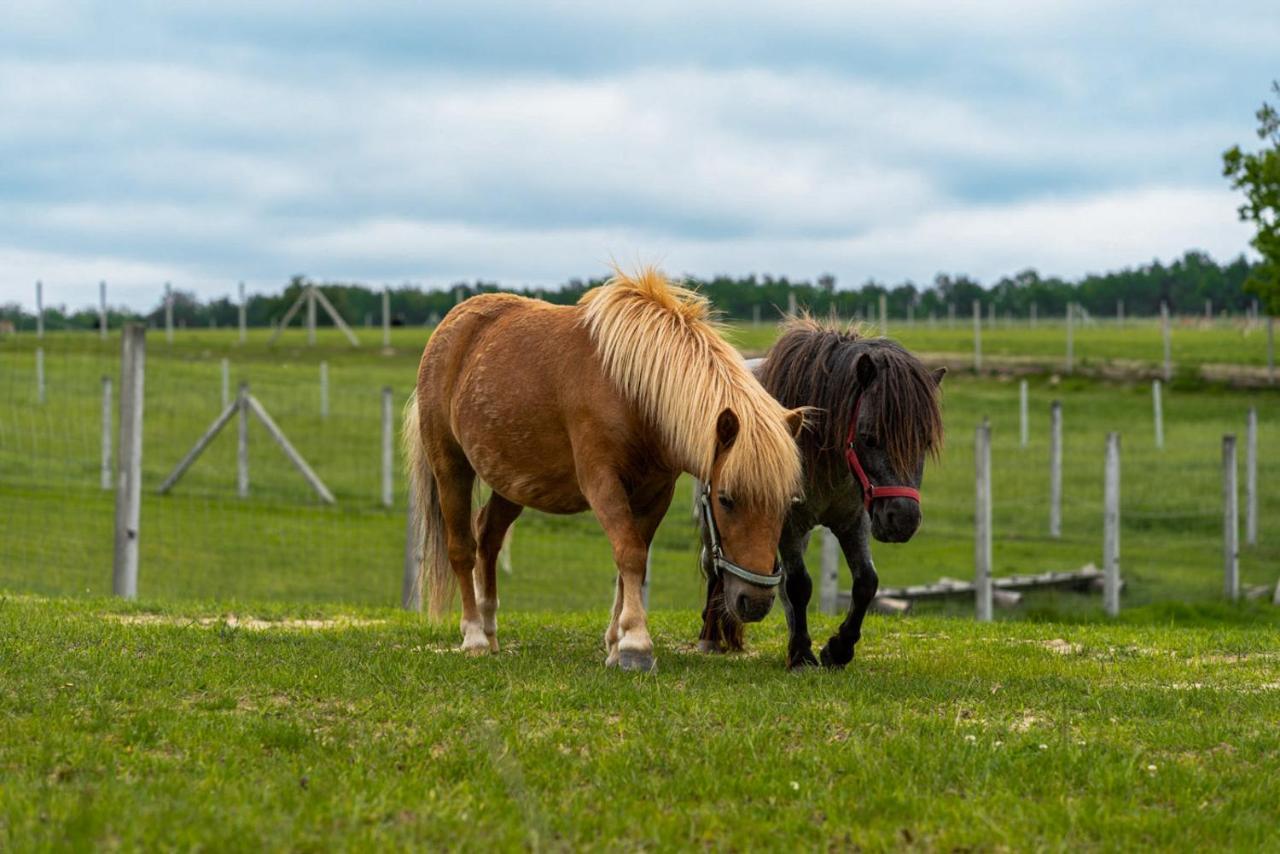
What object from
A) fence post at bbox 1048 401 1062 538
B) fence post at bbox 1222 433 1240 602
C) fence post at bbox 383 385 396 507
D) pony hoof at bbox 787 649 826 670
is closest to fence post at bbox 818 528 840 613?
fence post at bbox 1222 433 1240 602

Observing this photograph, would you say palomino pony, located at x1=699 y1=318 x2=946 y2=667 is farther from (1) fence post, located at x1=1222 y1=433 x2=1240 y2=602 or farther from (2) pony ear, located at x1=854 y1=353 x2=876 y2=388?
(1) fence post, located at x1=1222 y1=433 x2=1240 y2=602

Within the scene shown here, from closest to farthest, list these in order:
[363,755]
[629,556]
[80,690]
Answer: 1. [363,755]
2. [80,690]
3. [629,556]

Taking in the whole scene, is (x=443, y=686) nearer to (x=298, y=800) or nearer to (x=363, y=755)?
(x=363, y=755)

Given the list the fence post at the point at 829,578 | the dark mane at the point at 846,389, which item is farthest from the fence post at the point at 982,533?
the dark mane at the point at 846,389

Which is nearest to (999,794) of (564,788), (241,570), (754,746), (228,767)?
(754,746)

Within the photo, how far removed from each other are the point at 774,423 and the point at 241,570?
11103 mm

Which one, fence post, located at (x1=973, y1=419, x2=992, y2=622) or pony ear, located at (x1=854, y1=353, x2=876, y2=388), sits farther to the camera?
fence post, located at (x1=973, y1=419, x2=992, y2=622)

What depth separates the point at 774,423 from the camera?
6.41 meters

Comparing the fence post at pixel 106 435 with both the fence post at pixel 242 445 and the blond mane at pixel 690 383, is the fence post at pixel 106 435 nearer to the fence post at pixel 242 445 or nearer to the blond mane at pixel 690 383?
the fence post at pixel 242 445

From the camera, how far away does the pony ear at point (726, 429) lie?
20.8 ft

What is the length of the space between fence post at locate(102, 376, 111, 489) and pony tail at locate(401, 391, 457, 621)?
12.6 meters

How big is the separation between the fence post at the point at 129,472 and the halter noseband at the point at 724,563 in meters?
6.31

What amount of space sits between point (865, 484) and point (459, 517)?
2.56 metres

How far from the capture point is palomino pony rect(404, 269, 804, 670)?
6.33 m
